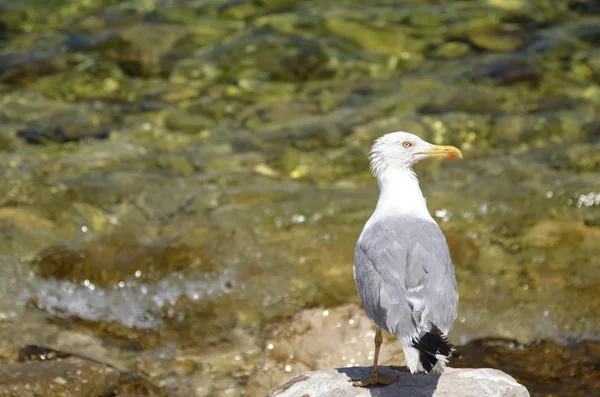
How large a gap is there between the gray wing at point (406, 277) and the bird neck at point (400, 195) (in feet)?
0.71

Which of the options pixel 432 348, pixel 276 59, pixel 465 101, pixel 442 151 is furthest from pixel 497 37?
pixel 432 348

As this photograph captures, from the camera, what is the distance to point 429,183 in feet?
28.9

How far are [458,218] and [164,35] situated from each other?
6.26 metres

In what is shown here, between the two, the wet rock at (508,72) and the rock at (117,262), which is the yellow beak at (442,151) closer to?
the rock at (117,262)

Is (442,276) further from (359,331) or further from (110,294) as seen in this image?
(110,294)

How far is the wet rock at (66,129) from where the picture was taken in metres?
10.0

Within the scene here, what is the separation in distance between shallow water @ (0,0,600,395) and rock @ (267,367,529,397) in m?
1.42

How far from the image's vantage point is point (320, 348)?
248 inches

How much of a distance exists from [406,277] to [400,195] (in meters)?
0.94

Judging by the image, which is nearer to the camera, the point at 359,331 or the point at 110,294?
the point at 359,331

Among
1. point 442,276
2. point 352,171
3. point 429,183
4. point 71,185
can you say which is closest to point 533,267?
point 429,183

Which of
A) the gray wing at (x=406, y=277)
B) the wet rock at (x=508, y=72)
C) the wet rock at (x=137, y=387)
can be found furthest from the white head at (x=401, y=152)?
the wet rock at (x=508, y=72)

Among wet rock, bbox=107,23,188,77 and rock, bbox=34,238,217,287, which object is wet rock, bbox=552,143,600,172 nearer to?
rock, bbox=34,238,217,287

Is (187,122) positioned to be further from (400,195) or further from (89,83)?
(400,195)
